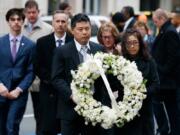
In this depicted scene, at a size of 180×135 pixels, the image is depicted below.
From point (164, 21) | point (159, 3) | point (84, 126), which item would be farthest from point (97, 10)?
point (84, 126)

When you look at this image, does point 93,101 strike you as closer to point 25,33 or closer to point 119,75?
point 119,75

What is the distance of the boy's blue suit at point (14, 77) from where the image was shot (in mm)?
9211

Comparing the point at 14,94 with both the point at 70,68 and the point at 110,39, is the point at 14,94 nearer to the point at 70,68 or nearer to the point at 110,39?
the point at 110,39

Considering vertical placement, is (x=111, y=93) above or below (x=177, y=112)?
above

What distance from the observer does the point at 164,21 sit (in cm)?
1113

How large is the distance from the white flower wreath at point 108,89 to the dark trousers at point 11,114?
179cm

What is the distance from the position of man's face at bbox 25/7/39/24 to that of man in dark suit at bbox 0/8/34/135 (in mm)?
963

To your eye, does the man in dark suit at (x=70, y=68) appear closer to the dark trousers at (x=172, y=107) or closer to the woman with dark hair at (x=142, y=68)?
the woman with dark hair at (x=142, y=68)

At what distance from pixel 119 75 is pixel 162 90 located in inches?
123

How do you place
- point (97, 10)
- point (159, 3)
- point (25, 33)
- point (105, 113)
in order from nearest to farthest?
point (105, 113), point (25, 33), point (97, 10), point (159, 3)

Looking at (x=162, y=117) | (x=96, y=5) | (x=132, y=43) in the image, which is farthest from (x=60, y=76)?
(x=96, y=5)

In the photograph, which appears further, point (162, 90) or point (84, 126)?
point (162, 90)

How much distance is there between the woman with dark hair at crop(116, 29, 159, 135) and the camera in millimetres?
8211

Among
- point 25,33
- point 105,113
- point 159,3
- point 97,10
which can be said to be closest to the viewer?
point 105,113
